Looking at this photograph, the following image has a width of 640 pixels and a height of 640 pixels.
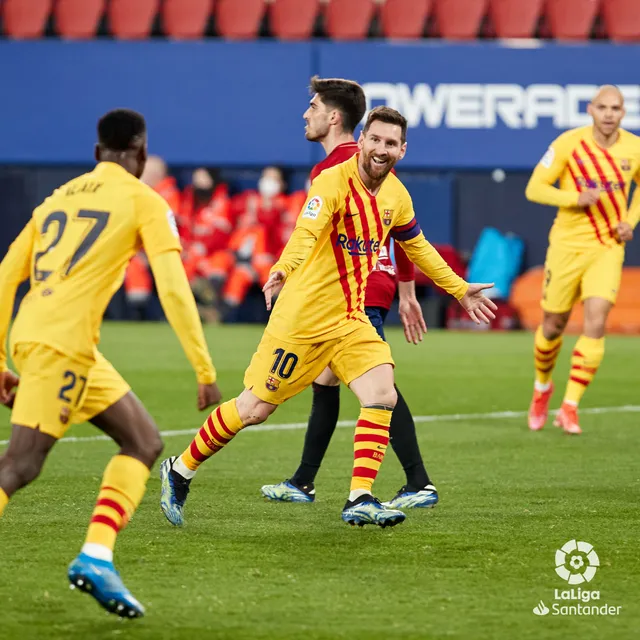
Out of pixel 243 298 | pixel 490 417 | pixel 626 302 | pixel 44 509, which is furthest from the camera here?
pixel 243 298

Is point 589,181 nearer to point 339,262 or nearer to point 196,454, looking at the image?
point 339,262

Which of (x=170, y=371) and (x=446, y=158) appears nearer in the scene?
(x=170, y=371)

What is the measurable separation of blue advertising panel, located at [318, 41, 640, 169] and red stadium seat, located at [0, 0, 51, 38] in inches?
164

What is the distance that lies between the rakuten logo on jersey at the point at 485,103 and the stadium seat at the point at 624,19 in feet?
3.63

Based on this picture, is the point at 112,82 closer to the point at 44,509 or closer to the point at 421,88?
the point at 421,88

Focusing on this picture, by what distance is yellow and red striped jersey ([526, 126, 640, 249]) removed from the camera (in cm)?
884

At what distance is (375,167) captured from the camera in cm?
550

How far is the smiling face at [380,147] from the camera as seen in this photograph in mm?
5465

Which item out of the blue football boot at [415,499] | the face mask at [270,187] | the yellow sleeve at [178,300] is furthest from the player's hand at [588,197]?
the face mask at [270,187]

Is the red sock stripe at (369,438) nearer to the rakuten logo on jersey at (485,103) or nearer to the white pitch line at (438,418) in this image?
the white pitch line at (438,418)

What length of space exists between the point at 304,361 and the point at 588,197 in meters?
3.68

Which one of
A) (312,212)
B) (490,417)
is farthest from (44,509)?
(490,417)

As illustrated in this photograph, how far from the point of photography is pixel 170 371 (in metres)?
12.6

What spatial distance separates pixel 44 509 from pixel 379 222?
1.93 m
